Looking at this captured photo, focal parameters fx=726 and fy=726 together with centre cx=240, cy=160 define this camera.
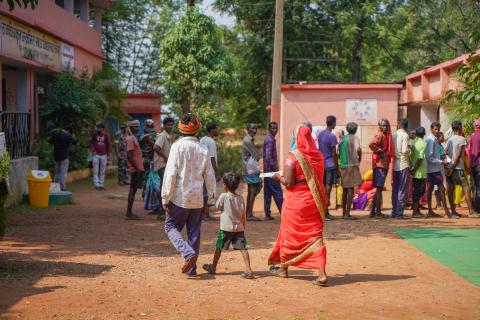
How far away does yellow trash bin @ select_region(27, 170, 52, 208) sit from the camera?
1374 cm

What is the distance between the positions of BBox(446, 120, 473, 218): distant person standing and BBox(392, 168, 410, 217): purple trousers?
2.99 ft

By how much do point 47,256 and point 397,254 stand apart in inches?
173

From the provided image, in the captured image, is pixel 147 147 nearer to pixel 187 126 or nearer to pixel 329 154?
pixel 329 154

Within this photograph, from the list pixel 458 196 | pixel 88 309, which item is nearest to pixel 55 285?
pixel 88 309

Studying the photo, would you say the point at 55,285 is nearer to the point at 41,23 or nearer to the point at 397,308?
the point at 397,308

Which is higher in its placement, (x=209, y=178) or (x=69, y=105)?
(x=69, y=105)

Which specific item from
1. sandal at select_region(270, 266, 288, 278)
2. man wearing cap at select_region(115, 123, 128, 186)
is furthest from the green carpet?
man wearing cap at select_region(115, 123, 128, 186)

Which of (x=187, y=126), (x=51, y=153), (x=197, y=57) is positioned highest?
(x=197, y=57)

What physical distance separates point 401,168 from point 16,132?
328 inches

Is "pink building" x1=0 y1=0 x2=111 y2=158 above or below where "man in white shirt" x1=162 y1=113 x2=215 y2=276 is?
above

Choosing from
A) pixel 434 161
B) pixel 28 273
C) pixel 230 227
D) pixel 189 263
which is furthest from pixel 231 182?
pixel 434 161

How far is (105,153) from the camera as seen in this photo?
61.9 feet

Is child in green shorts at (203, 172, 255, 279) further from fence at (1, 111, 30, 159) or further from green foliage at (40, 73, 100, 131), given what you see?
green foliage at (40, 73, 100, 131)

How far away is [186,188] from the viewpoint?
765 cm
